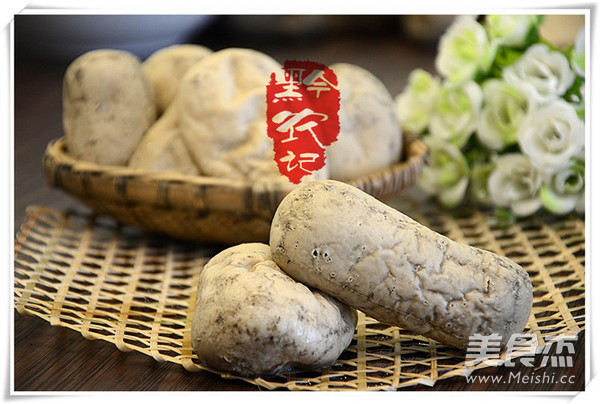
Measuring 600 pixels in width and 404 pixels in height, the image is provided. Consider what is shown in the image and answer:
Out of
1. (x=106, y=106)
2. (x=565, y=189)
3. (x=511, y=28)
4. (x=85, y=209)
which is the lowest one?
(x=85, y=209)

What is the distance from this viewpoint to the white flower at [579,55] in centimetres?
112

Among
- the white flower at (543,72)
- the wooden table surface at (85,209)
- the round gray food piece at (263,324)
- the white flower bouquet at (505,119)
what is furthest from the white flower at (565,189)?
the round gray food piece at (263,324)

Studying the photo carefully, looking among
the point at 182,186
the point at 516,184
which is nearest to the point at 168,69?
the point at 182,186

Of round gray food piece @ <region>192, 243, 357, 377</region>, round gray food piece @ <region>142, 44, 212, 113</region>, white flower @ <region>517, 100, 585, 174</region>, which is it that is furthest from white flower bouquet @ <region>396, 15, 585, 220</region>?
round gray food piece @ <region>192, 243, 357, 377</region>

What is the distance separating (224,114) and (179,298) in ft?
0.91

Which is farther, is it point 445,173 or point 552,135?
point 445,173

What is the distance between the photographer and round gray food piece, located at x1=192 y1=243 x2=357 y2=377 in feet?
2.28

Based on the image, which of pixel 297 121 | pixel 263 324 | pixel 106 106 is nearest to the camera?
pixel 263 324

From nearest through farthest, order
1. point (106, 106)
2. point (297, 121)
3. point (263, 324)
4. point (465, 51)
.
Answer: point (263, 324) → point (297, 121) → point (106, 106) → point (465, 51)

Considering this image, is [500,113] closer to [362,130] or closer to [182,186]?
[362,130]

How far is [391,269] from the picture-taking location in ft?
2.42

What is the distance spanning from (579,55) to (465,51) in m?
0.20

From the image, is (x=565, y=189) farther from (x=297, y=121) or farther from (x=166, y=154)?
(x=166, y=154)

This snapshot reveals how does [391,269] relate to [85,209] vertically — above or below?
above
